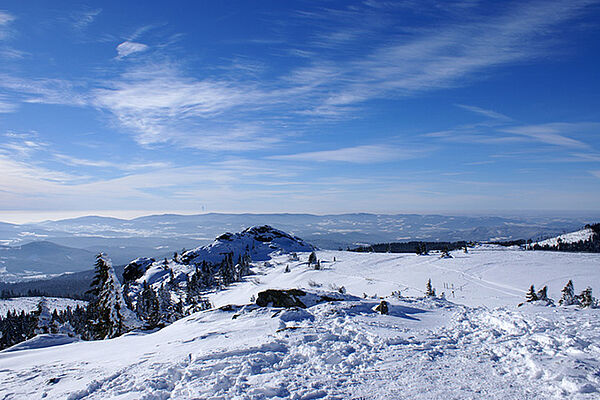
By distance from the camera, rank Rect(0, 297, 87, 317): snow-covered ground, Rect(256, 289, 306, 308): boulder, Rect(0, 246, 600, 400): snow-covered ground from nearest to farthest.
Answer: Rect(0, 246, 600, 400): snow-covered ground → Rect(256, 289, 306, 308): boulder → Rect(0, 297, 87, 317): snow-covered ground

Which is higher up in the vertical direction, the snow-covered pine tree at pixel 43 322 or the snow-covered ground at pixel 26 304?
the snow-covered pine tree at pixel 43 322

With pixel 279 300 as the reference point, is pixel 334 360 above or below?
above

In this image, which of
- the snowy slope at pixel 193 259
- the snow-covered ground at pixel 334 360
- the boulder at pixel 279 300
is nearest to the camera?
the snow-covered ground at pixel 334 360

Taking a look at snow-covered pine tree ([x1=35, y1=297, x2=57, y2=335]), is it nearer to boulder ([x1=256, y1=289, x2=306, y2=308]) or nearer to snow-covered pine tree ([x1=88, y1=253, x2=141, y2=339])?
snow-covered pine tree ([x1=88, y1=253, x2=141, y2=339])

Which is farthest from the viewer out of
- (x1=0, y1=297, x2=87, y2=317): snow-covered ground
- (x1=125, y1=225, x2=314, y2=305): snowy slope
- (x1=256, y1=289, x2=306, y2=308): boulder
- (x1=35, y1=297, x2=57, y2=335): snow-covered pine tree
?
(x1=125, y1=225, x2=314, y2=305): snowy slope

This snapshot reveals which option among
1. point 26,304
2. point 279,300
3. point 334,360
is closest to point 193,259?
point 26,304

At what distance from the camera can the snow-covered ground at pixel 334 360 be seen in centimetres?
771

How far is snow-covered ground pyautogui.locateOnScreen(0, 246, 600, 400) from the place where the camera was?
771 centimetres

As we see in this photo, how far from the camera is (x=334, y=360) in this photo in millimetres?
9680

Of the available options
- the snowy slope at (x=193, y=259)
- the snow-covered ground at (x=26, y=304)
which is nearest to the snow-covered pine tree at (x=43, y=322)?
the snowy slope at (x=193, y=259)

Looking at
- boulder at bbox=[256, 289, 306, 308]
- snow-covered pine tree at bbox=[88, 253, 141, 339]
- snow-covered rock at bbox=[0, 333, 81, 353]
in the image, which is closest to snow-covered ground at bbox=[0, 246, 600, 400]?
snow-covered rock at bbox=[0, 333, 81, 353]

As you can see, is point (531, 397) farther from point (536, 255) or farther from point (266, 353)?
point (536, 255)

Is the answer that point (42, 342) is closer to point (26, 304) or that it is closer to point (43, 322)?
point (43, 322)

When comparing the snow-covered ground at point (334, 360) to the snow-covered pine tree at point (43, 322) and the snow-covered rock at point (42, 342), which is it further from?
the snow-covered pine tree at point (43, 322)
